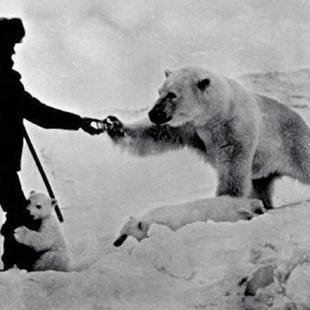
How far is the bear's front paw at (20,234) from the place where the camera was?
275cm

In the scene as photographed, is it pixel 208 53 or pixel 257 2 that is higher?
pixel 257 2

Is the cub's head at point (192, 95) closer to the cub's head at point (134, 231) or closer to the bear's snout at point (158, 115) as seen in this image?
the bear's snout at point (158, 115)

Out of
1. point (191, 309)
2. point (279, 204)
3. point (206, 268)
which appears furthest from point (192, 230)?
point (279, 204)

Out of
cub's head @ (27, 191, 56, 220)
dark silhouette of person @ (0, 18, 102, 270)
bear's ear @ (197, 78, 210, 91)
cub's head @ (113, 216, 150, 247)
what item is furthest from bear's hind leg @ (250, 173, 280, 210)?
cub's head @ (27, 191, 56, 220)

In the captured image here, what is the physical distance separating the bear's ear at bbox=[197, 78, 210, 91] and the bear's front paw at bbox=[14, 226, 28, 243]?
1.45 metres

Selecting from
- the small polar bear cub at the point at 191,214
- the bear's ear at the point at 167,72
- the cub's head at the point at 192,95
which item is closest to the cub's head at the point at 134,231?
the small polar bear cub at the point at 191,214

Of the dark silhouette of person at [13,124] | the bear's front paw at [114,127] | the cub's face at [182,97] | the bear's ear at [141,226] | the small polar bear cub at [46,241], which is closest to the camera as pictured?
the small polar bear cub at [46,241]

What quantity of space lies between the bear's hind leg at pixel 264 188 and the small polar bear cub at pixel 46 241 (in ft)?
4.78

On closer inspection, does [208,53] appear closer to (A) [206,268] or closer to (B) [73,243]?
(B) [73,243]

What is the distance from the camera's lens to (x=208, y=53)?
402 cm

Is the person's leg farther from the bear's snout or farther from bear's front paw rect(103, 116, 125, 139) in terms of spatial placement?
the bear's snout

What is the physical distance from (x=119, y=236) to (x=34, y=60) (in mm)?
1627

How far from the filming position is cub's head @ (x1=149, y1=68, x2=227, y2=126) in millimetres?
3504

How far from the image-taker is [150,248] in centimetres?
264
